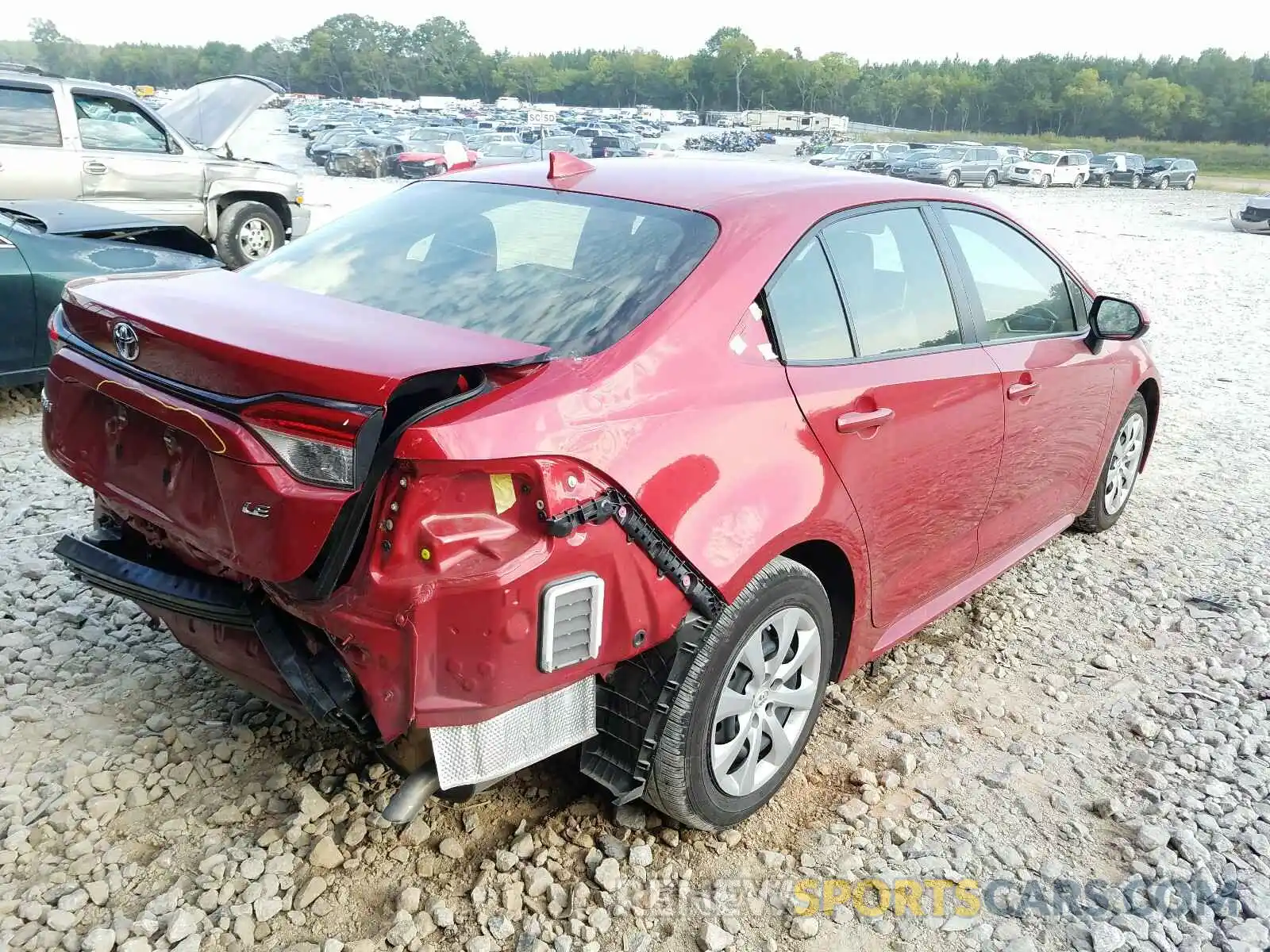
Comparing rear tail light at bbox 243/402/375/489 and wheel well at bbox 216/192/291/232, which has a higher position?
rear tail light at bbox 243/402/375/489

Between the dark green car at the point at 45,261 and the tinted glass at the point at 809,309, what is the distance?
382cm

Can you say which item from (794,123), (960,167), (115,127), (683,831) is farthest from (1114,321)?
Answer: (794,123)

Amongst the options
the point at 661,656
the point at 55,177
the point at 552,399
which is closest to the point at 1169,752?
the point at 661,656

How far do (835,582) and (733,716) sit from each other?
538 mm

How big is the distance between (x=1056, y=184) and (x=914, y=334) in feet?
133

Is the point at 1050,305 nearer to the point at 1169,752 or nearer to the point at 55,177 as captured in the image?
the point at 1169,752

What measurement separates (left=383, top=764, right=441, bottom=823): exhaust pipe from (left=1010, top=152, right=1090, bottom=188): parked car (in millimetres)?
39578

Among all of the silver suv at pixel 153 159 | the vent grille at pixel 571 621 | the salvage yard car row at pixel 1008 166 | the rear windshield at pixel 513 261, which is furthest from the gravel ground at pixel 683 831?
the salvage yard car row at pixel 1008 166

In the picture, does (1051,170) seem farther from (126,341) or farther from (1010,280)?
(126,341)

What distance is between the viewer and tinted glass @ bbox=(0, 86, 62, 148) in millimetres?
8461

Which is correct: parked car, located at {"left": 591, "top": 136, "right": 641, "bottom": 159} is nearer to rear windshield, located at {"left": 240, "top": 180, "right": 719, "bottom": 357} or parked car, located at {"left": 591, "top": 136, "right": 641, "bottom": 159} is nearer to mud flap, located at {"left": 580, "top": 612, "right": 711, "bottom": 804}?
rear windshield, located at {"left": 240, "top": 180, "right": 719, "bottom": 357}

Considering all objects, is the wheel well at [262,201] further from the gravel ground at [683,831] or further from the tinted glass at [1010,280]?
the tinted glass at [1010,280]

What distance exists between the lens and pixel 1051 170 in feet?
124

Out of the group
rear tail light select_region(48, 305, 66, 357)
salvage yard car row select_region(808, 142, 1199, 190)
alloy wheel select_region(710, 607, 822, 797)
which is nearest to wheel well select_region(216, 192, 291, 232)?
rear tail light select_region(48, 305, 66, 357)
